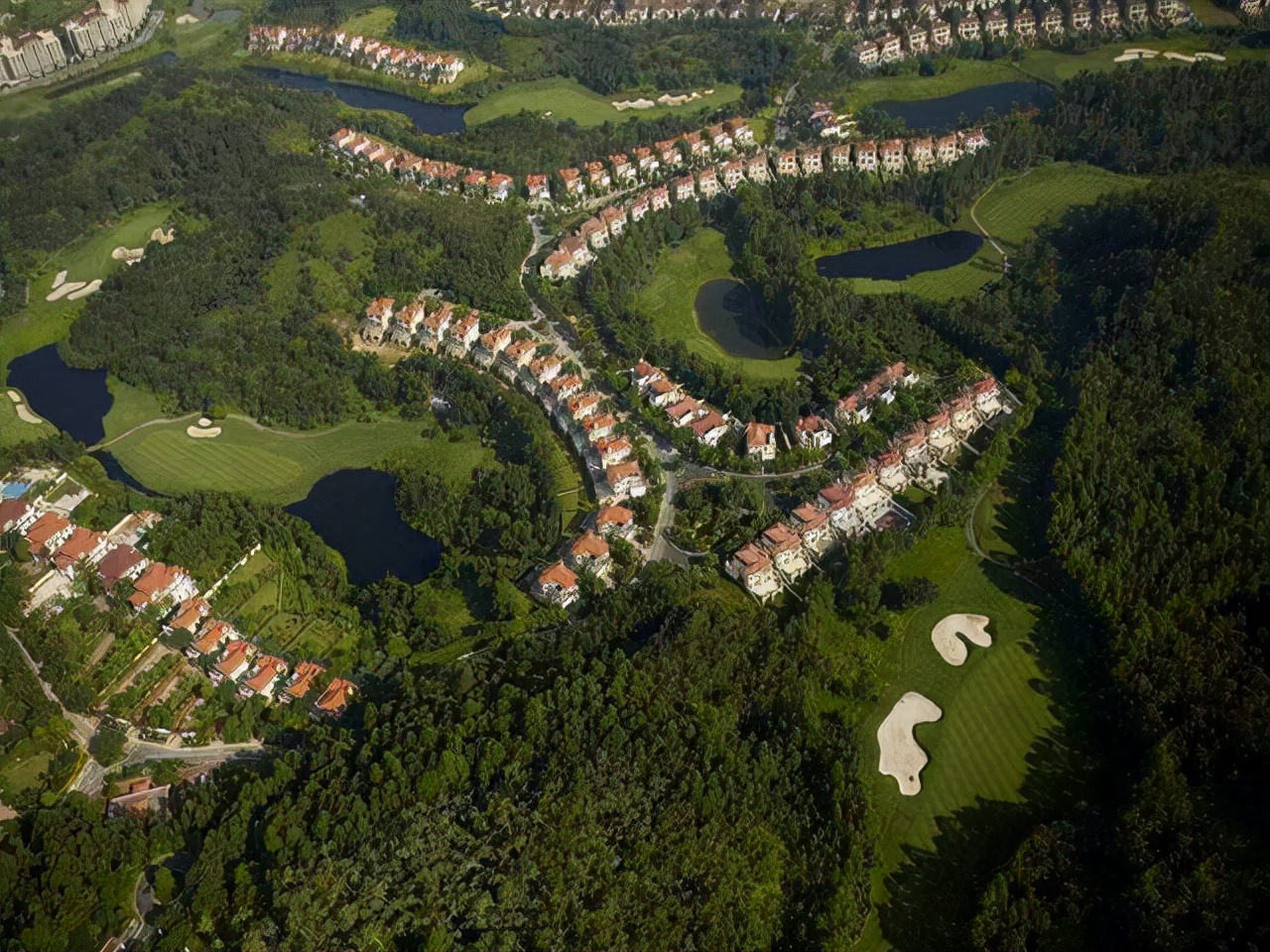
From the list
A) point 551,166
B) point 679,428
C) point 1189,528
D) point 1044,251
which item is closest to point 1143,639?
point 1189,528

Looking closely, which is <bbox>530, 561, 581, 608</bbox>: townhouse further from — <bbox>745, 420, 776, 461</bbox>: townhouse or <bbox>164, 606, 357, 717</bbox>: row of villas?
<bbox>745, 420, 776, 461</bbox>: townhouse

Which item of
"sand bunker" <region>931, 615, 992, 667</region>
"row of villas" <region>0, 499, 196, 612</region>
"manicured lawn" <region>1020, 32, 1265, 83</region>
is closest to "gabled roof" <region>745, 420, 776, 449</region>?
"sand bunker" <region>931, 615, 992, 667</region>

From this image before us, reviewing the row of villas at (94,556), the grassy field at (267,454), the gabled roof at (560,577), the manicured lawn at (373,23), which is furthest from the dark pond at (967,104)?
the row of villas at (94,556)

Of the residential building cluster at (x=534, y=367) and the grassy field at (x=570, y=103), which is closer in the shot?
the residential building cluster at (x=534, y=367)

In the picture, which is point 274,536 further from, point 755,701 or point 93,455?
point 755,701

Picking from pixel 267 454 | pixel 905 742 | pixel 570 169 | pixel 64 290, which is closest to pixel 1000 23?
pixel 570 169

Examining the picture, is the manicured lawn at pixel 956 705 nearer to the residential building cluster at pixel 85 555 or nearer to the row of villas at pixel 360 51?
the residential building cluster at pixel 85 555
